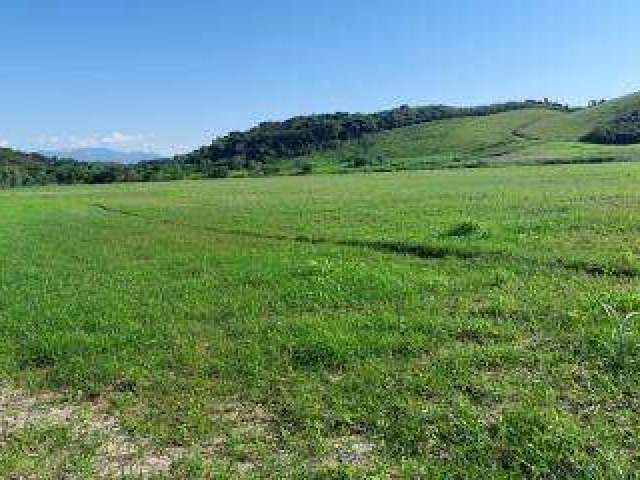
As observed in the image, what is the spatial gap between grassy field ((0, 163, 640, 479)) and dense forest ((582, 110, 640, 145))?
539 feet

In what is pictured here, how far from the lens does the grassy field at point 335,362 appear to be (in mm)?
10836

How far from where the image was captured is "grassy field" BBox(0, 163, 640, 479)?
10836 mm

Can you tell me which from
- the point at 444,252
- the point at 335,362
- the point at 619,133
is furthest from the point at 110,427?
the point at 619,133

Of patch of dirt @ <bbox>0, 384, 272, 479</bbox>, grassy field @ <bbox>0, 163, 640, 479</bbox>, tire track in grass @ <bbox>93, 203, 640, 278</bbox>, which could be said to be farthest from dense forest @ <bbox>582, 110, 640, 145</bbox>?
patch of dirt @ <bbox>0, 384, 272, 479</bbox>

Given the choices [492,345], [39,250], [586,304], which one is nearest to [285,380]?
[492,345]

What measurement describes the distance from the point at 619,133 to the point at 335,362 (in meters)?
186

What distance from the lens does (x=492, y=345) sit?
1488 cm

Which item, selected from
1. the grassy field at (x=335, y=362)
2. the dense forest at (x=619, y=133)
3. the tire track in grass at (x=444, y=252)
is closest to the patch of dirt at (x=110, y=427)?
the grassy field at (x=335, y=362)

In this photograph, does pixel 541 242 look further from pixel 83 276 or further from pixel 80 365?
pixel 80 365

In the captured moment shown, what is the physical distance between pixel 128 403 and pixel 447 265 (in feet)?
41.8

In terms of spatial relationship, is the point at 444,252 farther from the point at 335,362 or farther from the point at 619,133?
the point at 619,133

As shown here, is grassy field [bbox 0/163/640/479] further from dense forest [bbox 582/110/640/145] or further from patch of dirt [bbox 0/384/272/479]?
dense forest [bbox 582/110/640/145]

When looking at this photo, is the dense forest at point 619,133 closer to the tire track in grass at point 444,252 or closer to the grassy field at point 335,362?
the tire track in grass at point 444,252

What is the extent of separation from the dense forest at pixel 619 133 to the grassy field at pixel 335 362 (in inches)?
6470
